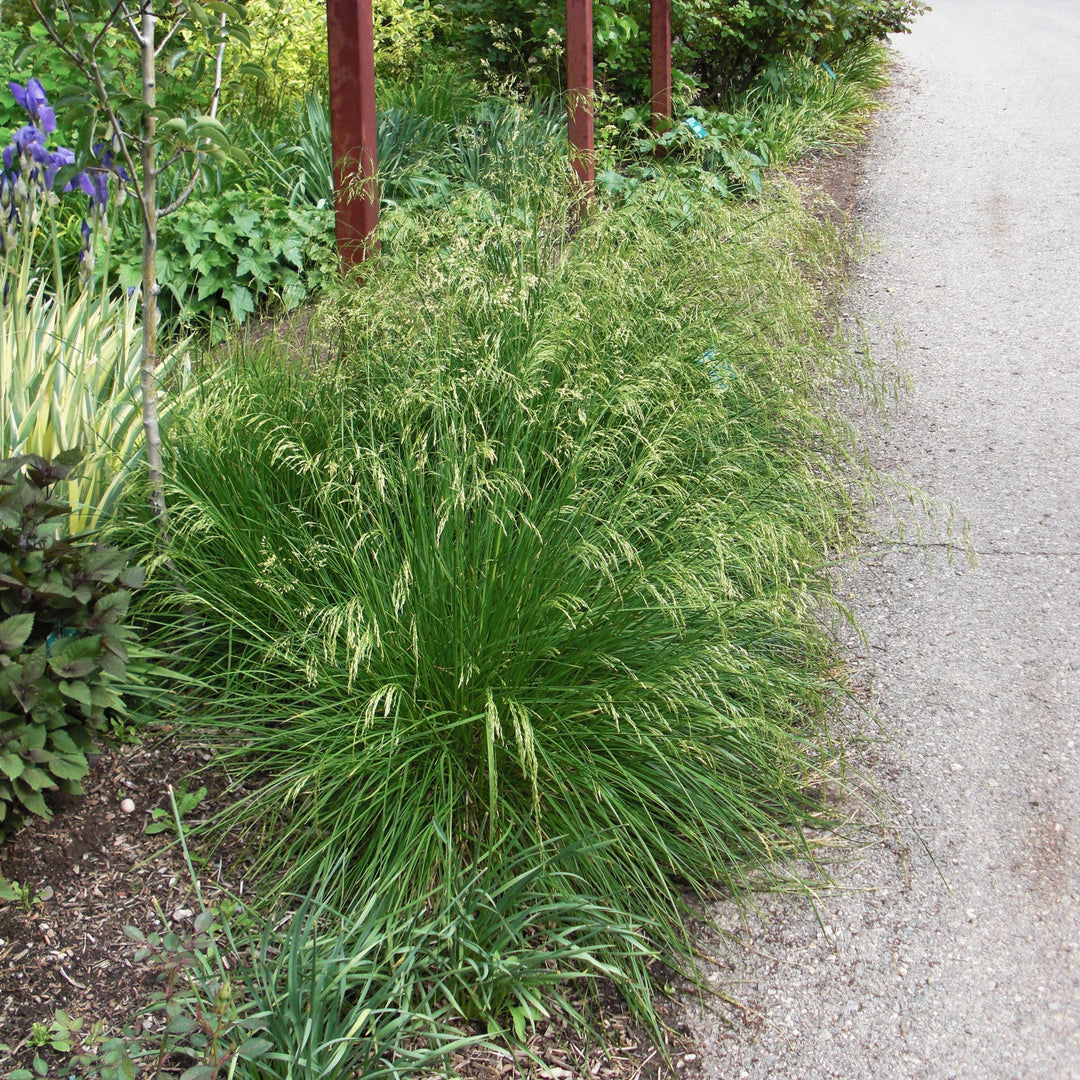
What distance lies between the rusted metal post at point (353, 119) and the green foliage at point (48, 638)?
72.9 inches

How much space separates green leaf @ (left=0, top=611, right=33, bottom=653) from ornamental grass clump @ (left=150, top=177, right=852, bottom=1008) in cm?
48

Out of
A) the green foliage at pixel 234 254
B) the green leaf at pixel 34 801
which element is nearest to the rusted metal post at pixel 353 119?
the green foliage at pixel 234 254

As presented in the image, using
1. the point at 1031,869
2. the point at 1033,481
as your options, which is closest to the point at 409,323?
the point at 1031,869

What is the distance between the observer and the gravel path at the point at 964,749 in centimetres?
210

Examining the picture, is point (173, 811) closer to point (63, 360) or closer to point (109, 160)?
point (63, 360)

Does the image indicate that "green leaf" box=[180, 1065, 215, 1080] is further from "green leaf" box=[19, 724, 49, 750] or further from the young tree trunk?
the young tree trunk

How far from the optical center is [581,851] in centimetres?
208

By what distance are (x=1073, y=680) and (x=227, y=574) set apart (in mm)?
2372

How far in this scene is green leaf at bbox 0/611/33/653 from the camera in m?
2.02

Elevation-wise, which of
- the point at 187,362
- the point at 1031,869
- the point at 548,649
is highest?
the point at 187,362

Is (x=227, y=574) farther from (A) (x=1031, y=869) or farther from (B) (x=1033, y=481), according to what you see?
(B) (x=1033, y=481)

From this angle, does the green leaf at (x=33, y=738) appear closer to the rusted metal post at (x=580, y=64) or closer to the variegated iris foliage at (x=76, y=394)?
the variegated iris foliage at (x=76, y=394)

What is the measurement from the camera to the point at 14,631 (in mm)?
2037

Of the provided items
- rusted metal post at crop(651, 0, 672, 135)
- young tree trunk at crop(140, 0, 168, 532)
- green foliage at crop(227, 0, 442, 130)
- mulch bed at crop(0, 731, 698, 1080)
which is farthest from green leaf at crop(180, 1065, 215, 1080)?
rusted metal post at crop(651, 0, 672, 135)
